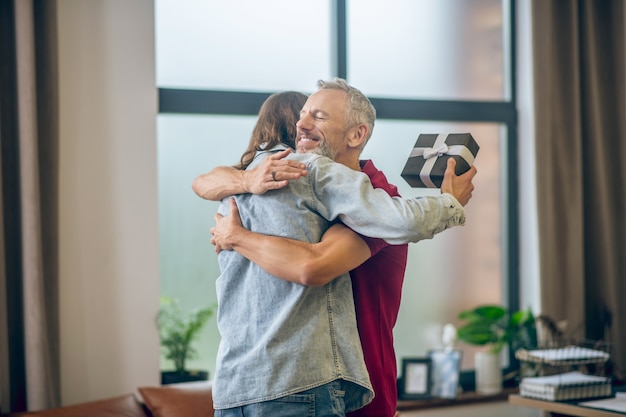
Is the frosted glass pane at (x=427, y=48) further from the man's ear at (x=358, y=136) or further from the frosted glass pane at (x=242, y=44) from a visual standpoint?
the man's ear at (x=358, y=136)

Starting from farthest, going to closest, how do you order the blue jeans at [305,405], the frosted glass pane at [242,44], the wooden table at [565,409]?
the frosted glass pane at [242,44] → the wooden table at [565,409] → the blue jeans at [305,405]

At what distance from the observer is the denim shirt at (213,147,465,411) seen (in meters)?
1.61

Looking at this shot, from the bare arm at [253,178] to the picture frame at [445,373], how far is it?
2.37 meters

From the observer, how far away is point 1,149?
3.20m

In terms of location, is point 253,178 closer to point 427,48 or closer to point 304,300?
point 304,300

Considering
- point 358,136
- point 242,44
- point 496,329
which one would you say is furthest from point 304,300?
point 496,329

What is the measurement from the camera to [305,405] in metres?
1.61

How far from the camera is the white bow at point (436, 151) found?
1.81 m

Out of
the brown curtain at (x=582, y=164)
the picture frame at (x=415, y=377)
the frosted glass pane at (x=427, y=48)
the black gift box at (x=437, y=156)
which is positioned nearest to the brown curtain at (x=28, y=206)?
the frosted glass pane at (x=427, y=48)

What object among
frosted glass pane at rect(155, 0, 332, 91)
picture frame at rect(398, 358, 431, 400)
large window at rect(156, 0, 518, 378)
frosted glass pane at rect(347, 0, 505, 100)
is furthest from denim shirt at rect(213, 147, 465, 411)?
frosted glass pane at rect(347, 0, 505, 100)

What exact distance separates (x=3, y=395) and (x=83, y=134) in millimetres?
1070

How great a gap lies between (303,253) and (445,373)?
2.55 m

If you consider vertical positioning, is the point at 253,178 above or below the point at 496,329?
above

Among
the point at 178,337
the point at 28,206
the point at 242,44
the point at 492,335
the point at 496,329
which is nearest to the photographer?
the point at 28,206
